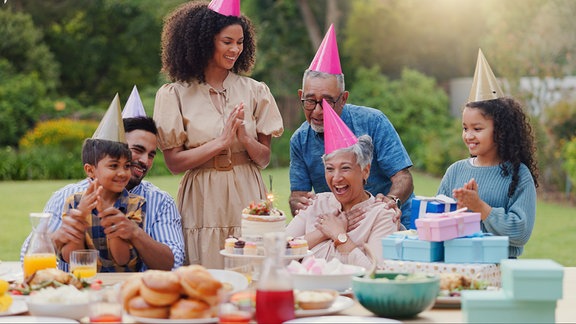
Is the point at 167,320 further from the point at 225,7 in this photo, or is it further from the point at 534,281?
the point at 225,7

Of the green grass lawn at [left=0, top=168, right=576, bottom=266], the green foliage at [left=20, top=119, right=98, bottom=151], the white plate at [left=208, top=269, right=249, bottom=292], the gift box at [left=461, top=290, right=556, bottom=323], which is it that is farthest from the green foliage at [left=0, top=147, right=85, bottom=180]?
the gift box at [left=461, top=290, right=556, bottom=323]

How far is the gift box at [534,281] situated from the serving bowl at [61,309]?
1221mm

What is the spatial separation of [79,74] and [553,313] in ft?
85.6

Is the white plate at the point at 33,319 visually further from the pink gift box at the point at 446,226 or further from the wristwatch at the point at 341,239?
the wristwatch at the point at 341,239

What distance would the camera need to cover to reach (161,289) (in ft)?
8.52

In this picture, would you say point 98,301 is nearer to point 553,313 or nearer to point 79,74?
point 553,313

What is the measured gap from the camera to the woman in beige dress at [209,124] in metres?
4.34

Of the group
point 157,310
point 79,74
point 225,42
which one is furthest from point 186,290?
point 79,74

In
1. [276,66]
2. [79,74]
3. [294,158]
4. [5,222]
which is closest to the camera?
[294,158]

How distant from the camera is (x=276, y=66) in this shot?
2359cm

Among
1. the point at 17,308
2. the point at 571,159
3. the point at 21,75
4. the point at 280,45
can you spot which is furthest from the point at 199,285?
the point at 280,45

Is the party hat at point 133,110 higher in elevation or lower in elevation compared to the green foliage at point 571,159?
higher

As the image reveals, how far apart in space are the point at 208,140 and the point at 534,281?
2.07m

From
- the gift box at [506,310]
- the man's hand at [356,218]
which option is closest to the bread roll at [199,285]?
the gift box at [506,310]
